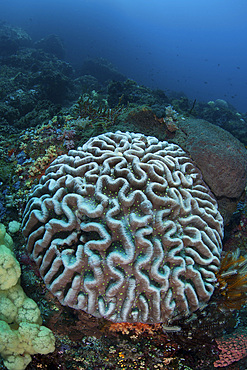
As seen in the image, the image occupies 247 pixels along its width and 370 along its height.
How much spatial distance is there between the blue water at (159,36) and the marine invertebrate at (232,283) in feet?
110

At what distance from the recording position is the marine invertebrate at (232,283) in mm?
3688

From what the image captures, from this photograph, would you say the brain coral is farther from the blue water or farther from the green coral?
the blue water

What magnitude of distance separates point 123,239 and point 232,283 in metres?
2.13

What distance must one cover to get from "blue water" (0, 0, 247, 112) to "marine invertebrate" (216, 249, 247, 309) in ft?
A: 110

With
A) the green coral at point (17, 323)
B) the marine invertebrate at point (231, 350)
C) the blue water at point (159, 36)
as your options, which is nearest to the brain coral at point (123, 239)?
the green coral at point (17, 323)

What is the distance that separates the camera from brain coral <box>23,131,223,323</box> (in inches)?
125

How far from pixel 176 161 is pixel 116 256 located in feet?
8.01

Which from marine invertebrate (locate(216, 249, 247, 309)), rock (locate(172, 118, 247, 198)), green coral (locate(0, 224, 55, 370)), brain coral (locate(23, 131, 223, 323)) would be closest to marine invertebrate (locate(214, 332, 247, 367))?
marine invertebrate (locate(216, 249, 247, 309))

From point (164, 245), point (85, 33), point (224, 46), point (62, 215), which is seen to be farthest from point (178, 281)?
point (224, 46)

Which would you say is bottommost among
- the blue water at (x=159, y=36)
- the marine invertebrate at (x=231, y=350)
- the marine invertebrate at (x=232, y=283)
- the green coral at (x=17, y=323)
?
the green coral at (x=17, y=323)

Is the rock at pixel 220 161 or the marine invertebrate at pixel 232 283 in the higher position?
the rock at pixel 220 161

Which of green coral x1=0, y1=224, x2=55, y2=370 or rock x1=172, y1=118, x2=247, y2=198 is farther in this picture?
rock x1=172, y1=118, x2=247, y2=198

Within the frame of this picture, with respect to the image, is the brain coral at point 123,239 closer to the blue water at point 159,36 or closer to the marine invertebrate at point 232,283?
the marine invertebrate at point 232,283

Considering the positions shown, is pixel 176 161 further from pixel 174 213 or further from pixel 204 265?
pixel 204 265
